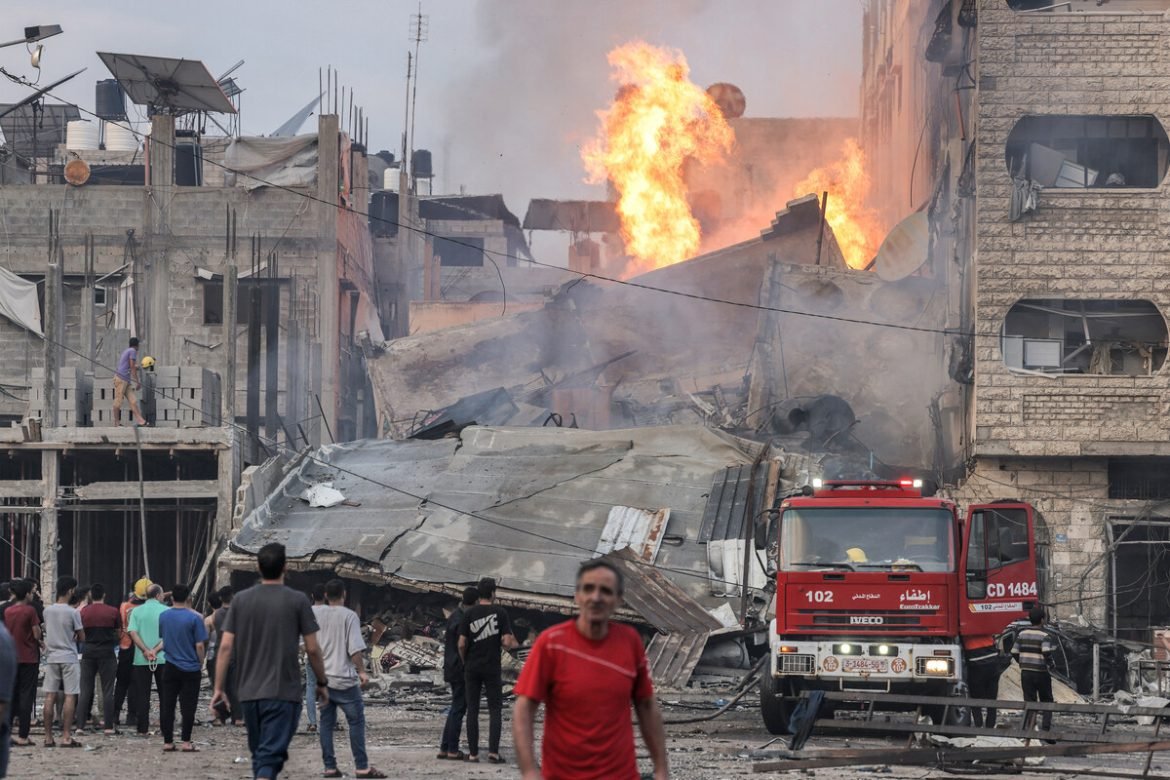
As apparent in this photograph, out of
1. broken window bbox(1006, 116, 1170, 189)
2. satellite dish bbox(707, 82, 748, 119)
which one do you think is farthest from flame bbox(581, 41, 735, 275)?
broken window bbox(1006, 116, 1170, 189)

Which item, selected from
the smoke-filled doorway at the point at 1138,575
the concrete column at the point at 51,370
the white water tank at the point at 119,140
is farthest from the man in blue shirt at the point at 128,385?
the white water tank at the point at 119,140

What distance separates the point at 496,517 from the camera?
25.9 metres

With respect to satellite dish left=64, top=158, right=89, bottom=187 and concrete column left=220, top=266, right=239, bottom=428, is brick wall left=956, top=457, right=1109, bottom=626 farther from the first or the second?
satellite dish left=64, top=158, right=89, bottom=187

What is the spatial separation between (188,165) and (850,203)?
23465mm

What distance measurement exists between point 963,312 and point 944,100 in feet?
21.5

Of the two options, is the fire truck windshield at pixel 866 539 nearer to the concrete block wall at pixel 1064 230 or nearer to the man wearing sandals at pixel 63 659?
the man wearing sandals at pixel 63 659

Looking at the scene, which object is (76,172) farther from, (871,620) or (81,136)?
(871,620)

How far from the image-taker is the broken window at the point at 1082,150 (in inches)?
1107

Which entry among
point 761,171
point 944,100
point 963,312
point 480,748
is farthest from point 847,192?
point 480,748

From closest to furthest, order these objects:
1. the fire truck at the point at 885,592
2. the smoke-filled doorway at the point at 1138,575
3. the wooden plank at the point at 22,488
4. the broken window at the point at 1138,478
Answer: the fire truck at the point at 885,592 < the wooden plank at the point at 22,488 < the smoke-filled doorway at the point at 1138,575 < the broken window at the point at 1138,478

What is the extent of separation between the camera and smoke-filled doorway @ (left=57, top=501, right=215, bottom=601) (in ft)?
88.9

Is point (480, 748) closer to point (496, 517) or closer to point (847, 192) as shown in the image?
point (496, 517)

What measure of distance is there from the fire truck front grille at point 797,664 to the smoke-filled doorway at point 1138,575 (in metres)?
12.8

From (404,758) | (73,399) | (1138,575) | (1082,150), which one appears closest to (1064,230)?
(1082,150)
